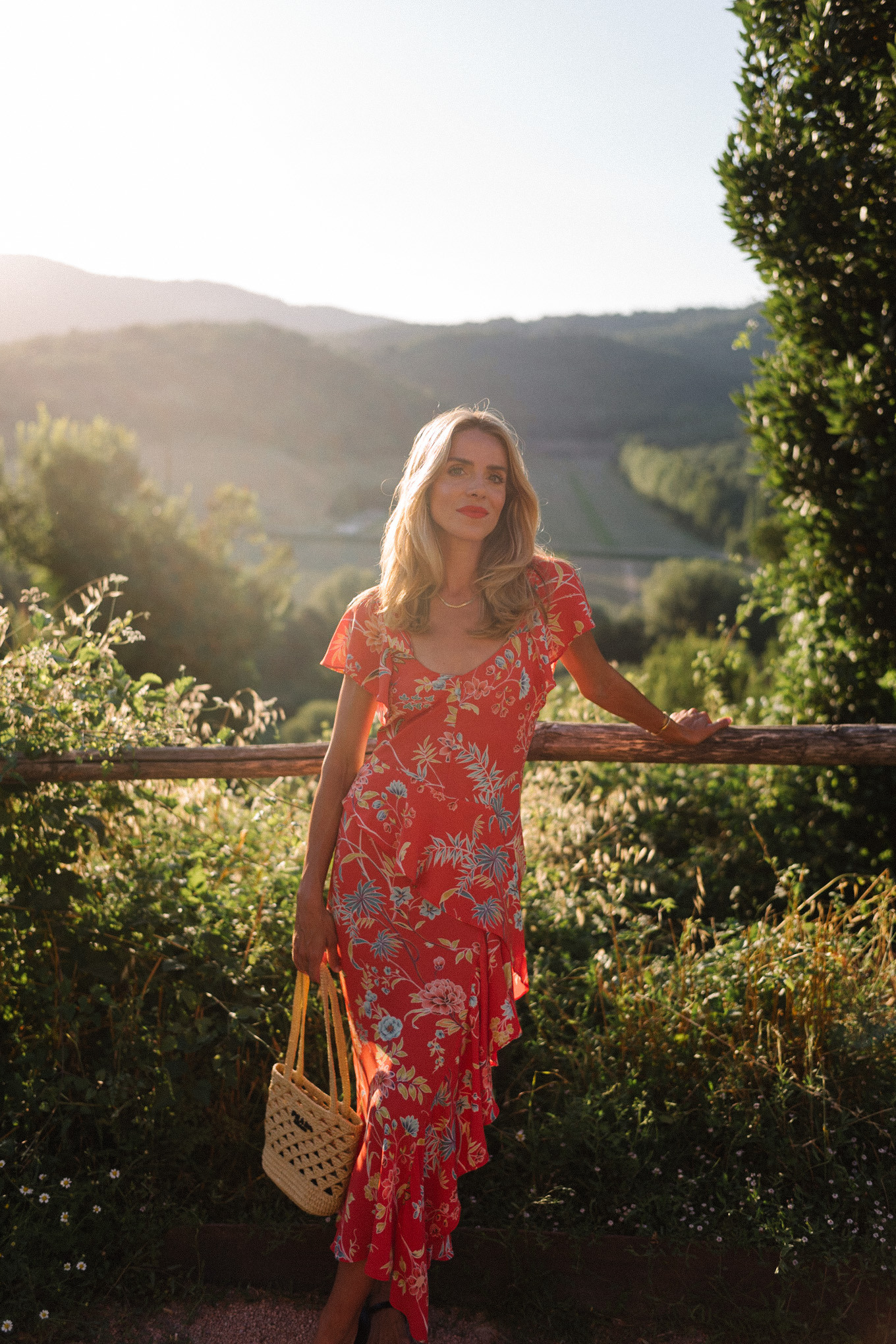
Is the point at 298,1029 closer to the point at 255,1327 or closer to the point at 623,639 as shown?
the point at 255,1327

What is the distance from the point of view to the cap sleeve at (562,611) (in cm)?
225

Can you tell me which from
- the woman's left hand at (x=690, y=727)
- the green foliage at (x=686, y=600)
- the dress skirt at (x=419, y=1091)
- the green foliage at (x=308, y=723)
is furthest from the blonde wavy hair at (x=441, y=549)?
the green foliage at (x=686, y=600)

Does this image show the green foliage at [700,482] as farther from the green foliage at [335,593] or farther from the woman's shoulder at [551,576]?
the woman's shoulder at [551,576]

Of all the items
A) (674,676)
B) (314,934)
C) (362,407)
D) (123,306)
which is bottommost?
(674,676)

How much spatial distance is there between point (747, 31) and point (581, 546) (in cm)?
3056

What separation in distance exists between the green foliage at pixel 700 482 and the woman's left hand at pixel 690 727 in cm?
2558

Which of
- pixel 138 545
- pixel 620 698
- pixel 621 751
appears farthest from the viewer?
pixel 138 545

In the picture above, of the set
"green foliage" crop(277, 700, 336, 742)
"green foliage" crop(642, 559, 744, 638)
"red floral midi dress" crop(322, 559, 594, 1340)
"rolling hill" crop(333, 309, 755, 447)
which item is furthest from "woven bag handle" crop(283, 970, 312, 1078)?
"rolling hill" crop(333, 309, 755, 447)

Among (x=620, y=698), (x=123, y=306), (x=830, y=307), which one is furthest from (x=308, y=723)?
(x=123, y=306)

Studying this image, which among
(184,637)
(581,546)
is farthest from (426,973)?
(581,546)

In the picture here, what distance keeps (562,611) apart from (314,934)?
3.47ft

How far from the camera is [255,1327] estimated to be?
2.20 m

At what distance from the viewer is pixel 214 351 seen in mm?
46812

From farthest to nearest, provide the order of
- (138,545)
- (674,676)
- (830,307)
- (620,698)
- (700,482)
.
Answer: (700,482)
(138,545)
(674,676)
(830,307)
(620,698)
